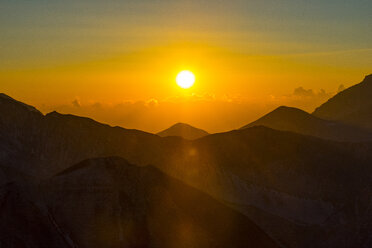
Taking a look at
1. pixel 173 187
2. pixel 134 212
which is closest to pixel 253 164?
pixel 173 187

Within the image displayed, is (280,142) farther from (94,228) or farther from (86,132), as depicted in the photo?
(94,228)

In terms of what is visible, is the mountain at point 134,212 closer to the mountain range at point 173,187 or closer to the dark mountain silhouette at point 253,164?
the mountain range at point 173,187

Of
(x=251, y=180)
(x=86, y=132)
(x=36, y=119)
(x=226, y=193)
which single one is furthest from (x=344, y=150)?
(x=36, y=119)

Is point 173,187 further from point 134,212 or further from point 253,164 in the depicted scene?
point 253,164

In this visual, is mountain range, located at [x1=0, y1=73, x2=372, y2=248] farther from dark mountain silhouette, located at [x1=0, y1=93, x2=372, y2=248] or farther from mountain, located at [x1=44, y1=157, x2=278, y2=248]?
dark mountain silhouette, located at [x1=0, y1=93, x2=372, y2=248]

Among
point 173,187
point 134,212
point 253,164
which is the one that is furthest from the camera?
point 253,164

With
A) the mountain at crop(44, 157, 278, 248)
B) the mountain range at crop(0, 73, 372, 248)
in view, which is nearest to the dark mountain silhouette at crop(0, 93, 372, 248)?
the mountain range at crop(0, 73, 372, 248)

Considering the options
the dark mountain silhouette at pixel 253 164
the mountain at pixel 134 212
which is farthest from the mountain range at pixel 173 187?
the dark mountain silhouette at pixel 253 164
